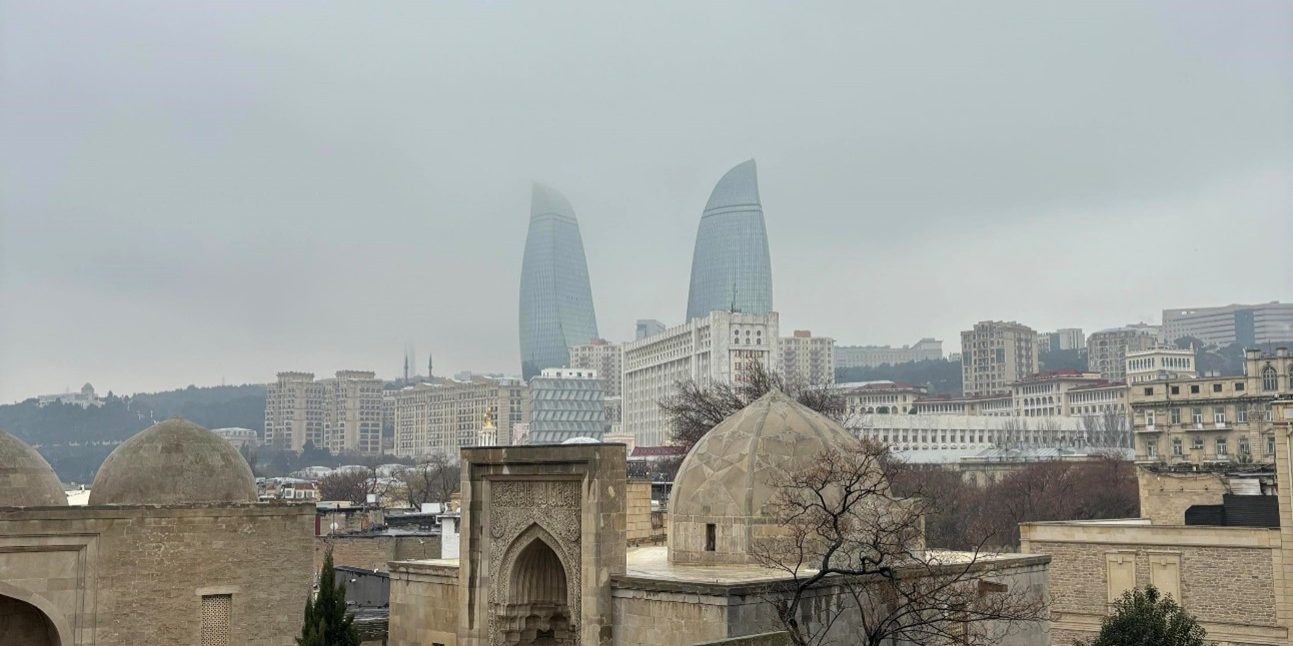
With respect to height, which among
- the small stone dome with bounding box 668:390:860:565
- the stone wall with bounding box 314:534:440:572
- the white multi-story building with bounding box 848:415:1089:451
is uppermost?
the white multi-story building with bounding box 848:415:1089:451

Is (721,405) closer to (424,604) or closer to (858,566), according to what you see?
(424,604)

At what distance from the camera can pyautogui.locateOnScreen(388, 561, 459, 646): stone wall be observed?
66.3ft

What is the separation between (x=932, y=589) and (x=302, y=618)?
11.4m

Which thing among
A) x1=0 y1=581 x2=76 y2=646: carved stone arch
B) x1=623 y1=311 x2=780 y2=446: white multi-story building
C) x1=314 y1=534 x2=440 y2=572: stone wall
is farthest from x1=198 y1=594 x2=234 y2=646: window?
x1=623 y1=311 x2=780 y2=446: white multi-story building

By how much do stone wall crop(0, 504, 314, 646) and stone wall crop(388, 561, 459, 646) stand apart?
1.74 metres

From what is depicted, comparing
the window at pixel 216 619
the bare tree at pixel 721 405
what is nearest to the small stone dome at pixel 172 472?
the window at pixel 216 619

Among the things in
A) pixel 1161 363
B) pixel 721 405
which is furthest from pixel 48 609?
pixel 1161 363

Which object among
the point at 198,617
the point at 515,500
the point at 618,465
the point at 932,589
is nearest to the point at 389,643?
the point at 198,617

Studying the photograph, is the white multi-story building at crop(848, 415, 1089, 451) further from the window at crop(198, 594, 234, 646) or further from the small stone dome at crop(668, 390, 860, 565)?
the window at crop(198, 594, 234, 646)

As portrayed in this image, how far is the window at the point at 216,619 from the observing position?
20484 mm

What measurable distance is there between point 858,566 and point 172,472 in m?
12.0

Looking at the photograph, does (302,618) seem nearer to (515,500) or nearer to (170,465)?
(170,465)

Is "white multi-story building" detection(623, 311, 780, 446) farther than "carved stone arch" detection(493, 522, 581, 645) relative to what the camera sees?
Yes

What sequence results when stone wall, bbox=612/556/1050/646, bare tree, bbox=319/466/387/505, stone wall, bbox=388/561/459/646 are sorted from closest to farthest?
stone wall, bbox=612/556/1050/646 < stone wall, bbox=388/561/459/646 < bare tree, bbox=319/466/387/505
